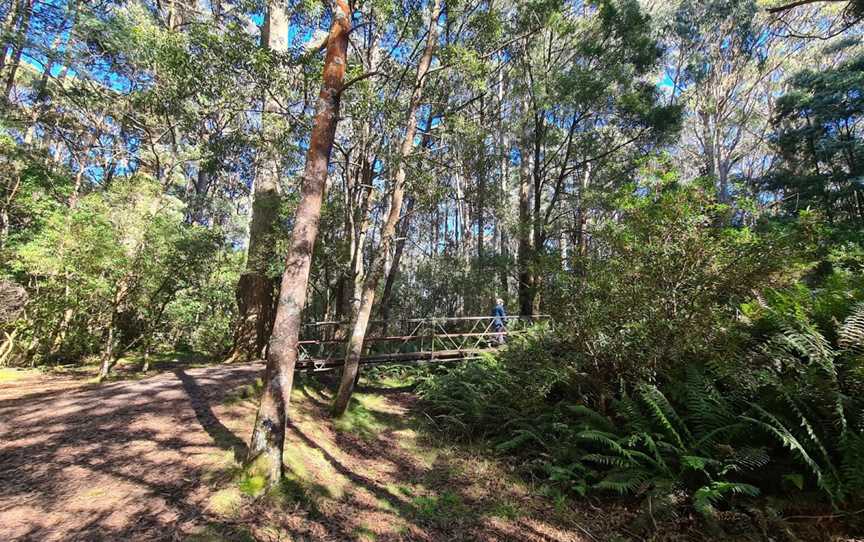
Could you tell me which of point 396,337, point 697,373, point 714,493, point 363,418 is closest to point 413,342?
point 396,337

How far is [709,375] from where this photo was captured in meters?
4.41

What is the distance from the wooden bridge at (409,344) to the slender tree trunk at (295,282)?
12.0 feet

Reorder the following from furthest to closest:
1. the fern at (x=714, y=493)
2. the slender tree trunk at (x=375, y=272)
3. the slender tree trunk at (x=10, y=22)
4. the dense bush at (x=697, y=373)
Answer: the slender tree trunk at (x=10, y=22), the slender tree trunk at (x=375, y=272), the dense bush at (x=697, y=373), the fern at (x=714, y=493)

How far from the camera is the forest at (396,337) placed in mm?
3574

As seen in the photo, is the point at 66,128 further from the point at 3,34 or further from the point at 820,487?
the point at 820,487

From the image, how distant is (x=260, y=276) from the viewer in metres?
10.2

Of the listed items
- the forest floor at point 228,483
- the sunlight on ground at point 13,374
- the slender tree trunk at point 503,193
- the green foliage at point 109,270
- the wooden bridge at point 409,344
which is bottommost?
the forest floor at point 228,483

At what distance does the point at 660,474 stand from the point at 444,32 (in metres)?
10.8

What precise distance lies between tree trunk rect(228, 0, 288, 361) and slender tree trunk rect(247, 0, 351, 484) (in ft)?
19.3

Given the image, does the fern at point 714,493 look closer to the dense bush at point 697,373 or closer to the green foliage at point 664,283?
the dense bush at point 697,373

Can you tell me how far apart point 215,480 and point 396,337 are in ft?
17.8

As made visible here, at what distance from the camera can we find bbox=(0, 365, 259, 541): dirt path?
10.2 ft

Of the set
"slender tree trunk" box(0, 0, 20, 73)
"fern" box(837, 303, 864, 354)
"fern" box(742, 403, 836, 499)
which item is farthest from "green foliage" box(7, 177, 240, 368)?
"fern" box(837, 303, 864, 354)

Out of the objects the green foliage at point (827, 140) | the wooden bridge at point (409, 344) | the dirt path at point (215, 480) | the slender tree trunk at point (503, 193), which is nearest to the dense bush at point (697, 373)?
the dirt path at point (215, 480)
